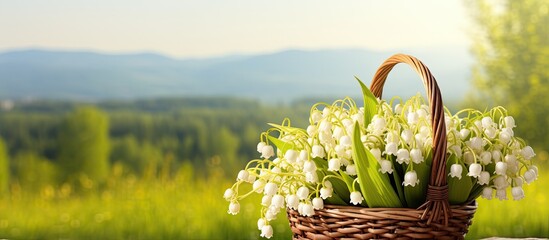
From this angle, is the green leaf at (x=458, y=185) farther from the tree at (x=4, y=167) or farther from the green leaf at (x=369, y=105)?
the tree at (x=4, y=167)

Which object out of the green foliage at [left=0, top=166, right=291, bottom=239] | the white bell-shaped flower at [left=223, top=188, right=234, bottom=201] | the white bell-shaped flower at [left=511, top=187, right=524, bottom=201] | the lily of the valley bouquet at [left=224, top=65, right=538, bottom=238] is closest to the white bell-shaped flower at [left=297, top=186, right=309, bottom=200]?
the lily of the valley bouquet at [left=224, top=65, right=538, bottom=238]

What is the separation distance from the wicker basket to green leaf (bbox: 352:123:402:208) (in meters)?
0.04

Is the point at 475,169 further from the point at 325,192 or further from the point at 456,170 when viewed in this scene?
the point at 325,192

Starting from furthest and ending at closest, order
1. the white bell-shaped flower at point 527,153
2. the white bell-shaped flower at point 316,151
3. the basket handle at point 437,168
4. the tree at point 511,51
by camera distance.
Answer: the tree at point 511,51 < the white bell-shaped flower at point 527,153 < the white bell-shaped flower at point 316,151 < the basket handle at point 437,168

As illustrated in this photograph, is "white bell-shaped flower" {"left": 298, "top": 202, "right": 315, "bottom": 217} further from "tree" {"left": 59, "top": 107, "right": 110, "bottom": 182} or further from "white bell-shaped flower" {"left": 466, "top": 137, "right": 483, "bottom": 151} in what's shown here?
"tree" {"left": 59, "top": 107, "right": 110, "bottom": 182}

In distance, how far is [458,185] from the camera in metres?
1.69

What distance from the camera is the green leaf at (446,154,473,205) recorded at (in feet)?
5.50

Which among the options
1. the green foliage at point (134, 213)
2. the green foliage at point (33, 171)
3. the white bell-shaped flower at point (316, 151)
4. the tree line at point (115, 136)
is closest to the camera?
the white bell-shaped flower at point (316, 151)

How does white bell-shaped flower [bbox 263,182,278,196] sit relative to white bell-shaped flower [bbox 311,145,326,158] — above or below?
below

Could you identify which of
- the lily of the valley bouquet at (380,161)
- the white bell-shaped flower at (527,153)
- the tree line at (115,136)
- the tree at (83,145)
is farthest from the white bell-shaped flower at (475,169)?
the tree at (83,145)

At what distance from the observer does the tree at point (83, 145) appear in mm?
5215

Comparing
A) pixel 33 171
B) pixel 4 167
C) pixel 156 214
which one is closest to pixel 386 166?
pixel 156 214

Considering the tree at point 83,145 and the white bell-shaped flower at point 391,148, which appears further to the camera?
the tree at point 83,145

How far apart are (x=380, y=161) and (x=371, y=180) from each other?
2.2 inches
